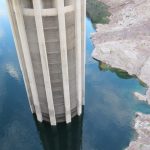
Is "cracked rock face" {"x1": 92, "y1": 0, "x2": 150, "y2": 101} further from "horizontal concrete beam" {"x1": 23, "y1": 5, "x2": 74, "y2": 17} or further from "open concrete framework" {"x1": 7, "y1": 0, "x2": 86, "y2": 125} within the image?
"horizontal concrete beam" {"x1": 23, "y1": 5, "x2": 74, "y2": 17}

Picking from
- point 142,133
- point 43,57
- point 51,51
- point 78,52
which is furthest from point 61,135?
point 51,51

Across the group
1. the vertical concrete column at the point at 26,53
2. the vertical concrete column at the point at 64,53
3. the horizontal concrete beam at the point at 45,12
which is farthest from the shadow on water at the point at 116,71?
the horizontal concrete beam at the point at 45,12

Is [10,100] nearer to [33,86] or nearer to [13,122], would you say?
[13,122]

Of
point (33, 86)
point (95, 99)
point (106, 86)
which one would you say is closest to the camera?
point (33, 86)

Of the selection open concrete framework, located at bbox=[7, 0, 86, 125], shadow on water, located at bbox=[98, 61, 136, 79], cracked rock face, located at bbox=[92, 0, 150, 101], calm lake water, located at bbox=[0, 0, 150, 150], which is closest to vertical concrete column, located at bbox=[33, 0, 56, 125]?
open concrete framework, located at bbox=[7, 0, 86, 125]

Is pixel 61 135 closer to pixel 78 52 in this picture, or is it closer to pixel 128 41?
pixel 78 52

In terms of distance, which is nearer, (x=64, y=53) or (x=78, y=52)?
(x=64, y=53)

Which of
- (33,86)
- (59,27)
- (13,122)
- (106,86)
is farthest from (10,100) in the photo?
(59,27)
